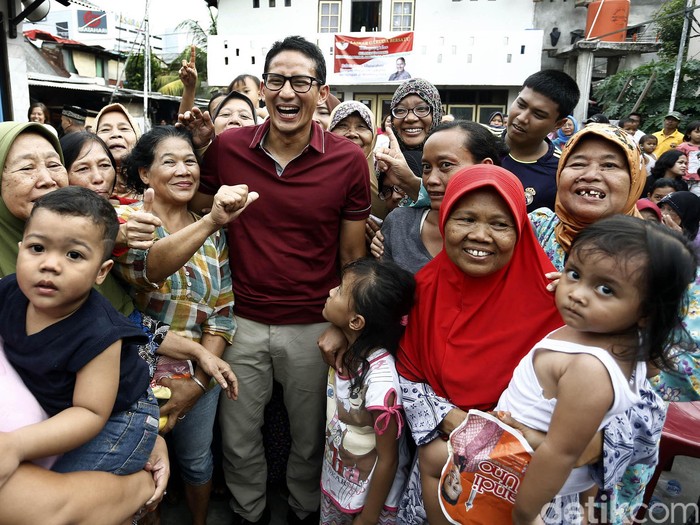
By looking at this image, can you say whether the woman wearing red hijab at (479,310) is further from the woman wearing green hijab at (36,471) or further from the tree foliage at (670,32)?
the tree foliage at (670,32)

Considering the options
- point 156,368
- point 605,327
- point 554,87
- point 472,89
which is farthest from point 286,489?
point 472,89

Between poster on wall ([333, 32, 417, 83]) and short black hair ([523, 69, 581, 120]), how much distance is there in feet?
51.0

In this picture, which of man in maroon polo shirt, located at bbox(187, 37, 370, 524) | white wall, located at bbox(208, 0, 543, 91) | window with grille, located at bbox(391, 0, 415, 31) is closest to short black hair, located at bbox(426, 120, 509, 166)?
man in maroon polo shirt, located at bbox(187, 37, 370, 524)

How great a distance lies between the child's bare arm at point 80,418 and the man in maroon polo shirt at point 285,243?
1.03 m

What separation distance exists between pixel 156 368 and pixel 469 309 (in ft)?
4.59

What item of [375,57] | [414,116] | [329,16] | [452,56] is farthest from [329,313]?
[329,16]

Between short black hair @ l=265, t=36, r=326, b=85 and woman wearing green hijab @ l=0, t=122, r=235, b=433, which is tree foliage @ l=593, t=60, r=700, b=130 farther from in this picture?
woman wearing green hijab @ l=0, t=122, r=235, b=433

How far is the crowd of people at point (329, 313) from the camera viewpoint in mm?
1353

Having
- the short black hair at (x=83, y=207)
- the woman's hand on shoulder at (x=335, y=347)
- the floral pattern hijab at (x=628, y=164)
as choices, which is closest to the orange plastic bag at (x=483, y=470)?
the woman's hand on shoulder at (x=335, y=347)

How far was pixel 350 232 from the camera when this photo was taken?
8.23ft

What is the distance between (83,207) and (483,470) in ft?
4.97

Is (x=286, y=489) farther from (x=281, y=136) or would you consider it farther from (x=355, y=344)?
(x=281, y=136)

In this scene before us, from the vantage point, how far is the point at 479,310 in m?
1.73

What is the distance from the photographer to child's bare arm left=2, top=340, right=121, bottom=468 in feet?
4.21
